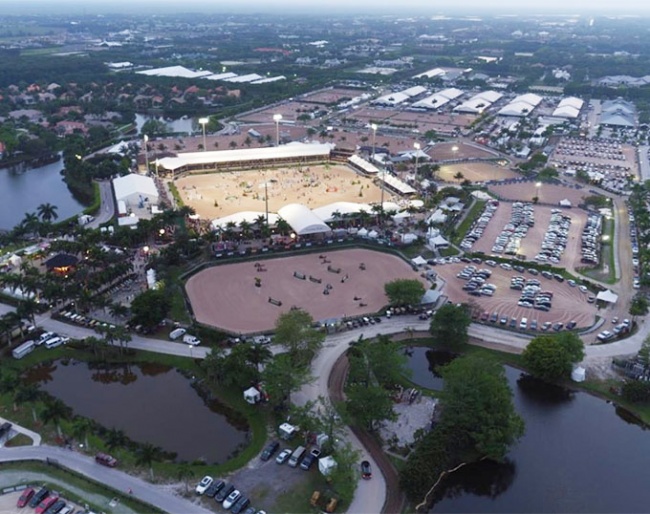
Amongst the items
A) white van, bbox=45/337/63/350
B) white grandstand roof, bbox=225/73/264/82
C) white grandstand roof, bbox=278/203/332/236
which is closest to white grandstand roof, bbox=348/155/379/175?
white grandstand roof, bbox=278/203/332/236

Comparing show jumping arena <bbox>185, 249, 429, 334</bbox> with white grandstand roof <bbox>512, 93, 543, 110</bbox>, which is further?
white grandstand roof <bbox>512, 93, 543, 110</bbox>

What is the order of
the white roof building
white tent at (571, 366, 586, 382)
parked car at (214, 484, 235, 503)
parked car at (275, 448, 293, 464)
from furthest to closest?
the white roof building → white tent at (571, 366, 586, 382) → parked car at (275, 448, 293, 464) → parked car at (214, 484, 235, 503)

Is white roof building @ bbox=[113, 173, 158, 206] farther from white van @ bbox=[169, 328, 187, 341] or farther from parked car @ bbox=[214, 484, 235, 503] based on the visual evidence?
parked car @ bbox=[214, 484, 235, 503]

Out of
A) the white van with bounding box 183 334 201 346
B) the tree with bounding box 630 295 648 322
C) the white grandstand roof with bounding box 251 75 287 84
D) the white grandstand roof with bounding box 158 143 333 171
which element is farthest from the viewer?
the white grandstand roof with bounding box 251 75 287 84

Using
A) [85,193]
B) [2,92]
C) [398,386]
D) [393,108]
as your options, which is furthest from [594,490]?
[2,92]

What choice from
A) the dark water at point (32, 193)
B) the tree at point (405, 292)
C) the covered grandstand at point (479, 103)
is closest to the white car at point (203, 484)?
the tree at point (405, 292)

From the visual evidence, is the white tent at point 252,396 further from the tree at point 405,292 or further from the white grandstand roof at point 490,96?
the white grandstand roof at point 490,96
